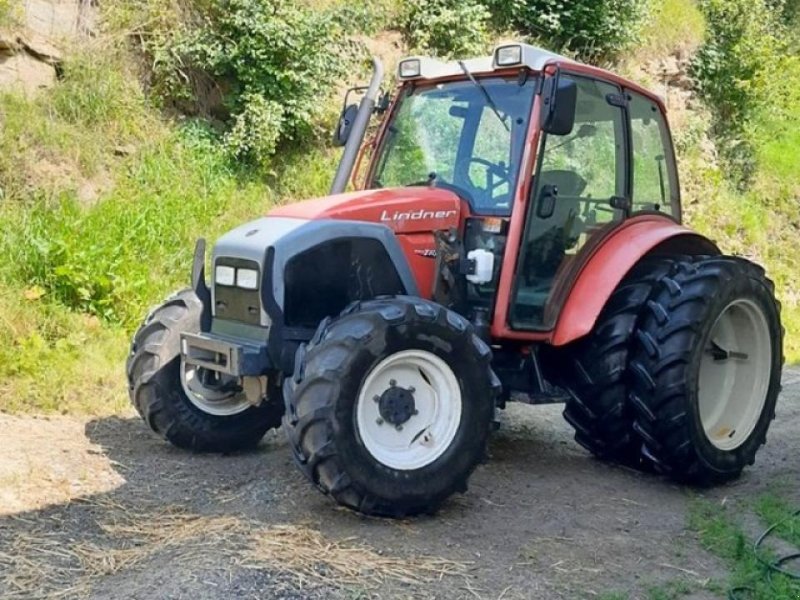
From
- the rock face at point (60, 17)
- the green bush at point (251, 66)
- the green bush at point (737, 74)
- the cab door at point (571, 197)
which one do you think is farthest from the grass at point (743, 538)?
the green bush at point (737, 74)

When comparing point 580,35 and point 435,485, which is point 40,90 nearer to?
point 435,485

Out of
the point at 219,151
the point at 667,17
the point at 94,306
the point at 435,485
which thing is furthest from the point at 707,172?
the point at 435,485

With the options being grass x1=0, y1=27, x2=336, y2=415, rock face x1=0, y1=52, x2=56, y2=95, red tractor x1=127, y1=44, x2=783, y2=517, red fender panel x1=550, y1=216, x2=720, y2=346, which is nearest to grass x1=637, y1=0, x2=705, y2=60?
grass x1=0, y1=27, x2=336, y2=415

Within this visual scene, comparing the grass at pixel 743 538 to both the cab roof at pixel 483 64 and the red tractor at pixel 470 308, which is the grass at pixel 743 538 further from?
the cab roof at pixel 483 64

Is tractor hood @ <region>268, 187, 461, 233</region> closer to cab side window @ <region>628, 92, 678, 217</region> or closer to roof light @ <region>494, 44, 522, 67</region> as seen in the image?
roof light @ <region>494, 44, 522, 67</region>

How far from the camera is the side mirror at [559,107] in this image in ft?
15.4

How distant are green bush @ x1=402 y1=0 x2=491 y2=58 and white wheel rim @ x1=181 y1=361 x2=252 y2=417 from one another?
7143mm

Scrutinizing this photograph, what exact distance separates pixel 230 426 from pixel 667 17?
11.9 meters

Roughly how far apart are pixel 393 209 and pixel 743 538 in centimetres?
221

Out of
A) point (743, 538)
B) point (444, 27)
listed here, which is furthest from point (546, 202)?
point (444, 27)

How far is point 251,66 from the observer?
9.63 meters

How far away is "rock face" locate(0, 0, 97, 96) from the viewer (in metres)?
8.87

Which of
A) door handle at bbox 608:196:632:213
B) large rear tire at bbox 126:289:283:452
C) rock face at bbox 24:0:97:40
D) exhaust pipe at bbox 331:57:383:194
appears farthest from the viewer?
rock face at bbox 24:0:97:40

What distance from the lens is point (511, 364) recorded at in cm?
532
